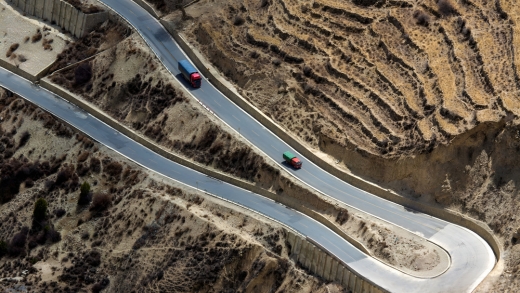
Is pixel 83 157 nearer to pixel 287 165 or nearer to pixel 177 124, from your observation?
pixel 177 124

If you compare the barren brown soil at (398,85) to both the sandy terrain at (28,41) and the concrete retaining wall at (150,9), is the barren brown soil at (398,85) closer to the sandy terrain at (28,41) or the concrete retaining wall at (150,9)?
the concrete retaining wall at (150,9)

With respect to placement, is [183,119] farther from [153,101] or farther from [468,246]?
[468,246]

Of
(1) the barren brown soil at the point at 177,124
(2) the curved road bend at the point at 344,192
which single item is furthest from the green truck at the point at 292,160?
(1) the barren brown soil at the point at 177,124

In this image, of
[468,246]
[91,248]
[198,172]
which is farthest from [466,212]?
[91,248]

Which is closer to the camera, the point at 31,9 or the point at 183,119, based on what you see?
the point at 183,119

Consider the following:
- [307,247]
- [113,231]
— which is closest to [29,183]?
[113,231]

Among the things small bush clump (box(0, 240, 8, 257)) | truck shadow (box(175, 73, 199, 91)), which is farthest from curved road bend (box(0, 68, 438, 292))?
small bush clump (box(0, 240, 8, 257))
